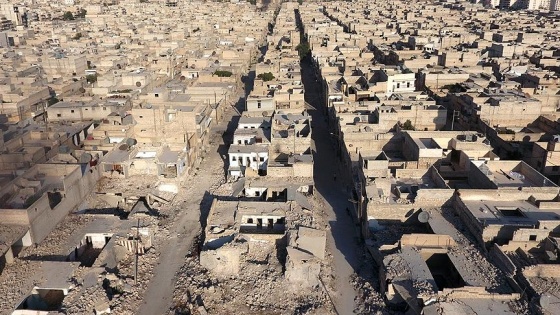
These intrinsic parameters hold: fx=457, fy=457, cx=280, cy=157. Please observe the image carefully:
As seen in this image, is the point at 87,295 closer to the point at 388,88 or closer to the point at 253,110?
the point at 253,110

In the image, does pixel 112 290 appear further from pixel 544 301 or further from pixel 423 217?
pixel 544 301

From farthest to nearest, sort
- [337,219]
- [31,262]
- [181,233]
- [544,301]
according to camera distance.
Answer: [337,219]
[181,233]
[31,262]
[544,301]

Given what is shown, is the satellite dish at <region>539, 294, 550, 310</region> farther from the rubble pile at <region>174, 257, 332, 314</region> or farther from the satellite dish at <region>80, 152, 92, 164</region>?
the satellite dish at <region>80, 152, 92, 164</region>

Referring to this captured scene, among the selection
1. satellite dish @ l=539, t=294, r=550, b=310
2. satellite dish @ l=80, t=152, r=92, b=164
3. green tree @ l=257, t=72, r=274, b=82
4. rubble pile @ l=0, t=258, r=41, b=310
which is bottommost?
rubble pile @ l=0, t=258, r=41, b=310

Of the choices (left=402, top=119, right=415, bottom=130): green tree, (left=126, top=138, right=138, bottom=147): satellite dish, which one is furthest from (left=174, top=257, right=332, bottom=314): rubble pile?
(left=402, top=119, right=415, bottom=130): green tree

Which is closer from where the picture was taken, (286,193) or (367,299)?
(367,299)

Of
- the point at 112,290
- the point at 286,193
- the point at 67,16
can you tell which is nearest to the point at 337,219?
the point at 286,193

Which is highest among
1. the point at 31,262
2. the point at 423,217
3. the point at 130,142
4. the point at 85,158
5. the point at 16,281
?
the point at 130,142
